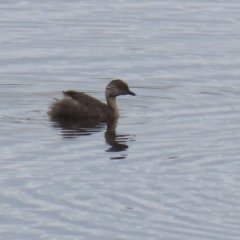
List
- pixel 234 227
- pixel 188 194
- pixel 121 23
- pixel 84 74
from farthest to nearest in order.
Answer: pixel 121 23, pixel 84 74, pixel 188 194, pixel 234 227

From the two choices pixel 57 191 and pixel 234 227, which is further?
pixel 57 191

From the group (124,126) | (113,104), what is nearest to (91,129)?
(124,126)

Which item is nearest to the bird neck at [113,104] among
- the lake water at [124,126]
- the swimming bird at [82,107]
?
the swimming bird at [82,107]

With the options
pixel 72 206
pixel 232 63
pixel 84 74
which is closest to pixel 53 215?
pixel 72 206

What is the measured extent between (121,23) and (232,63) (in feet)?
14.7

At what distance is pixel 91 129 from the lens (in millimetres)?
15805

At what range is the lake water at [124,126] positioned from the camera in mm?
11336

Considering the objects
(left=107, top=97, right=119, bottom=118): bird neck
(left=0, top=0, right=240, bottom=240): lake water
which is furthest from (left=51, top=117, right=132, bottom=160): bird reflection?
(left=107, top=97, right=119, bottom=118): bird neck

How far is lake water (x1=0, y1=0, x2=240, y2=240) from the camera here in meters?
11.3

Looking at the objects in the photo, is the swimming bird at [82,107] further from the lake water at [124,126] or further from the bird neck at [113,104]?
the lake water at [124,126]

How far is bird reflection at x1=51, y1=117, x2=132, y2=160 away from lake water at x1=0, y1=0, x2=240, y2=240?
32 mm

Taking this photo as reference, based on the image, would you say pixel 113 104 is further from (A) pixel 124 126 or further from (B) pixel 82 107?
(A) pixel 124 126

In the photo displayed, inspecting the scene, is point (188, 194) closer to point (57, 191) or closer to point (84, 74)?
point (57, 191)

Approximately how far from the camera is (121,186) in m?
12.3
